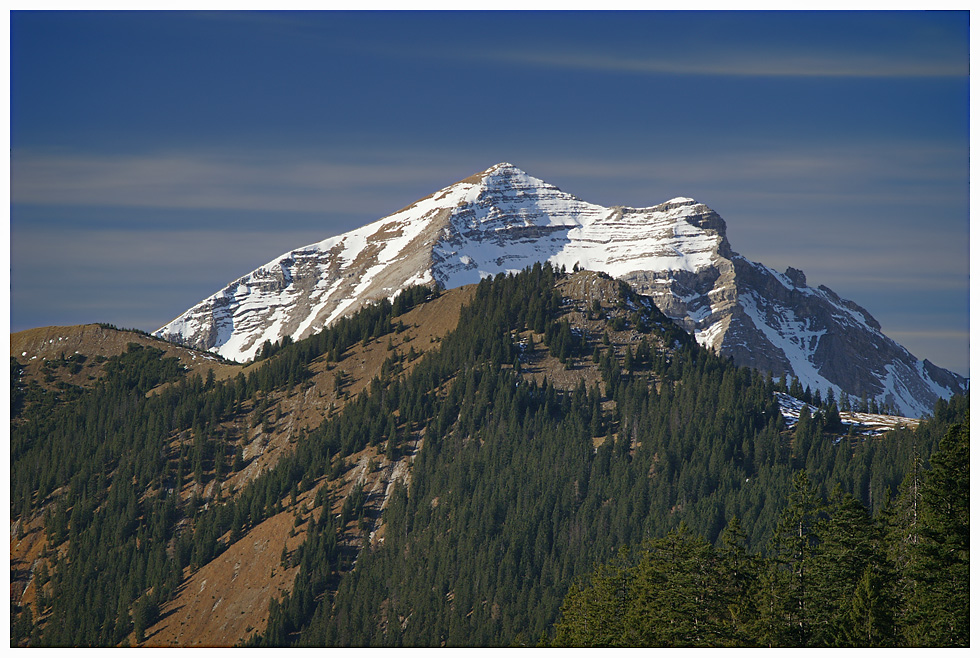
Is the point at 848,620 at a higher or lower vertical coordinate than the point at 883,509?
lower

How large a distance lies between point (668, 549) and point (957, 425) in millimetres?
26927

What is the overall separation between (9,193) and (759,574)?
214ft

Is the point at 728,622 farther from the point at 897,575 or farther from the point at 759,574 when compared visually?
the point at 897,575

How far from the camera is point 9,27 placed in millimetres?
79250

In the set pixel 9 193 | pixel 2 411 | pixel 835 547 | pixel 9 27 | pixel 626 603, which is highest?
pixel 9 27

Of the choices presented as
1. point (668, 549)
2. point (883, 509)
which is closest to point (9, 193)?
point (668, 549)

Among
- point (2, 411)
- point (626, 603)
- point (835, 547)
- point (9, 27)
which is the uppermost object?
point (9, 27)

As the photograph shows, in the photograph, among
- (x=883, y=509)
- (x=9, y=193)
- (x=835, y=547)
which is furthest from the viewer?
(x=883, y=509)

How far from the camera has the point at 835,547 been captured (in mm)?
101688

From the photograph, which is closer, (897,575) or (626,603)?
(897,575)
